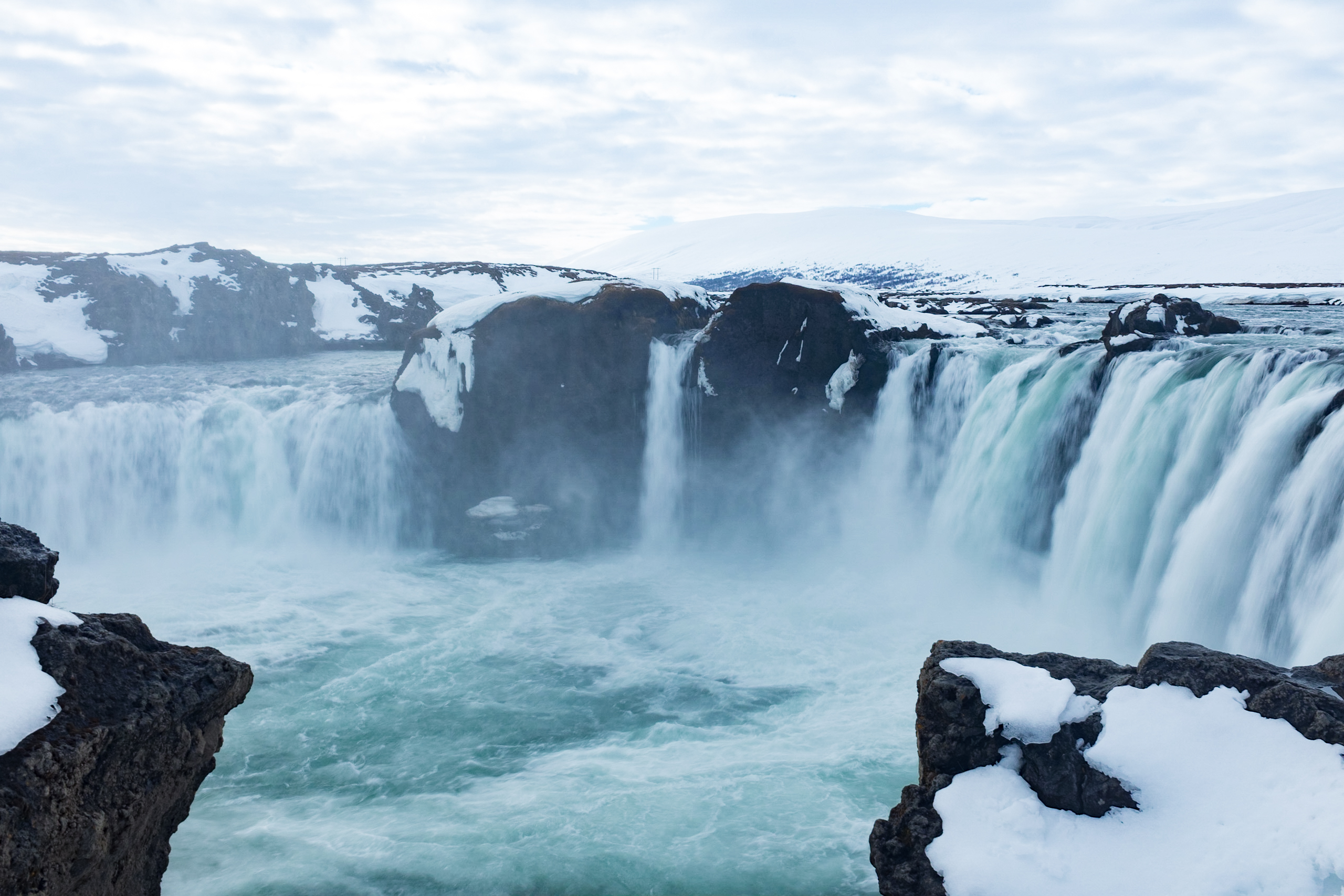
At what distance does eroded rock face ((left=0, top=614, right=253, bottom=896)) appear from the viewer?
472 centimetres

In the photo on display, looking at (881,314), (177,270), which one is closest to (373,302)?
(177,270)

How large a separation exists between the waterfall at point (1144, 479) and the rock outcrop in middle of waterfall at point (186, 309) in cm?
2279

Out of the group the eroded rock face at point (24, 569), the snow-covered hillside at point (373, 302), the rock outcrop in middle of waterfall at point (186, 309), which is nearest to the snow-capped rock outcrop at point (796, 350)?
the eroded rock face at point (24, 569)

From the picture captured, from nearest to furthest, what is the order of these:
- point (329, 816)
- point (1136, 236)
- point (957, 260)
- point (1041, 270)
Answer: point (329, 816) < point (1041, 270) < point (1136, 236) < point (957, 260)

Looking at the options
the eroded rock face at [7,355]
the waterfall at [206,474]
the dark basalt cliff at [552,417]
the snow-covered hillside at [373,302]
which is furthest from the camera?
the snow-covered hillside at [373,302]

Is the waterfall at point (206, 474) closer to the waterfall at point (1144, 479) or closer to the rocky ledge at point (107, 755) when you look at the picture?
the waterfall at point (1144, 479)

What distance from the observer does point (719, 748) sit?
432 inches

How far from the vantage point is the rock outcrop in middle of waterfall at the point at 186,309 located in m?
36.9

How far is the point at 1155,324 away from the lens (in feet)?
57.9

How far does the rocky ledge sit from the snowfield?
195 inches

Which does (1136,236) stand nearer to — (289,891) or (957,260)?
(957,260)

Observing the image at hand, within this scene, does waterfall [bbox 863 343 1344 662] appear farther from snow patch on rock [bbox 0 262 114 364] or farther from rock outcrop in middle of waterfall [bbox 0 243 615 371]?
snow patch on rock [bbox 0 262 114 364]

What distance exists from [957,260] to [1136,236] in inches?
735

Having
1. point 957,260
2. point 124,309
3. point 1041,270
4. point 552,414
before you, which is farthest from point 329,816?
point 957,260
